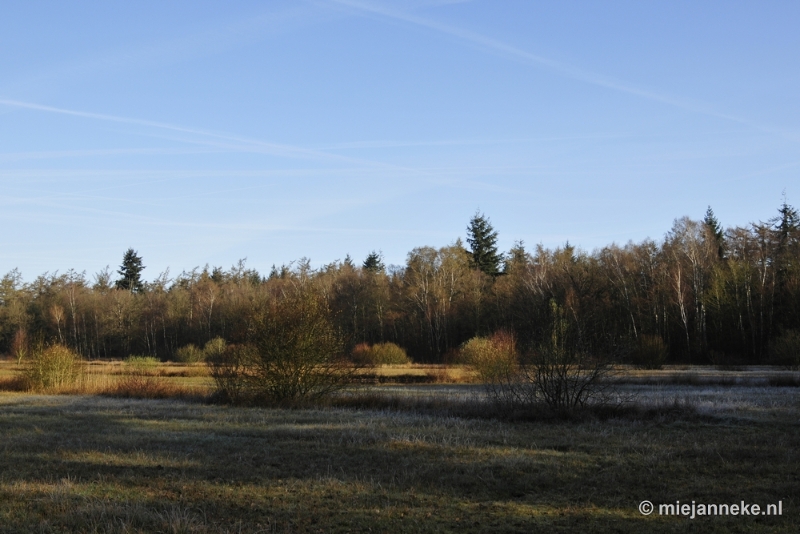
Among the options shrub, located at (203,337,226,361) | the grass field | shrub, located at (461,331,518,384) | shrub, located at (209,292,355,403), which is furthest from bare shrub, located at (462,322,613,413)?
shrub, located at (461,331,518,384)

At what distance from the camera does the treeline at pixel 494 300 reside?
50.0m

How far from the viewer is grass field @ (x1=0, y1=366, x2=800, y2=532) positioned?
7.46m

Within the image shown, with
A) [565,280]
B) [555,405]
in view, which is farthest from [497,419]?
[565,280]

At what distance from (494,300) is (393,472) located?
57.7m

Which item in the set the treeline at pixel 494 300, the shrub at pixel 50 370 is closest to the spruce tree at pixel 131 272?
the treeline at pixel 494 300

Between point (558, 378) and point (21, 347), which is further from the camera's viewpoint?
point (21, 347)

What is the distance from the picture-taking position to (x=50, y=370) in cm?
3064

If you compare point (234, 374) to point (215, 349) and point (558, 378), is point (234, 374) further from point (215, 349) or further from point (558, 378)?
point (215, 349)

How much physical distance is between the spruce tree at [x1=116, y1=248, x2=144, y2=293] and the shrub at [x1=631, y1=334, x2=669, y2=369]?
278 ft

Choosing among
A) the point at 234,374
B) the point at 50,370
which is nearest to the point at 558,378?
the point at 234,374

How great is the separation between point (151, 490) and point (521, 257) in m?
79.3

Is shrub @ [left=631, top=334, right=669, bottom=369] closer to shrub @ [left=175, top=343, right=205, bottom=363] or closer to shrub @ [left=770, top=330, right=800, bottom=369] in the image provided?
shrub @ [left=770, top=330, right=800, bottom=369]

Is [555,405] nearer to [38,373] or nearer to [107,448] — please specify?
[107,448]

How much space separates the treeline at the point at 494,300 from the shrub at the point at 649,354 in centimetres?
65
